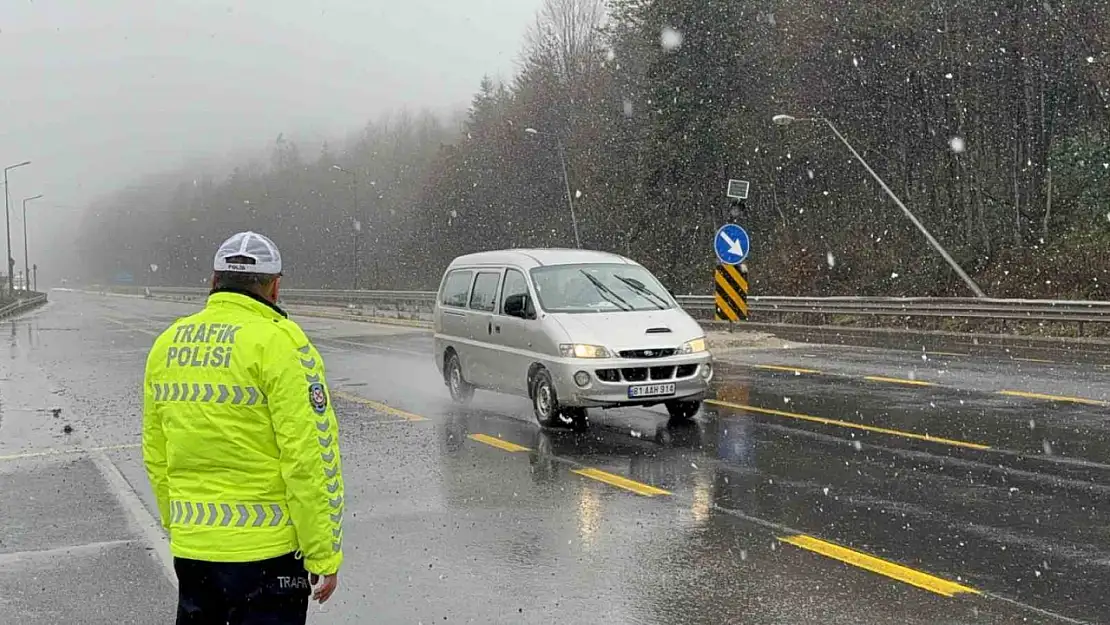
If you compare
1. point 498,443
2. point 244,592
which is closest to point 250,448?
point 244,592

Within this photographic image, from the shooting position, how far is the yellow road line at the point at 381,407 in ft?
39.5

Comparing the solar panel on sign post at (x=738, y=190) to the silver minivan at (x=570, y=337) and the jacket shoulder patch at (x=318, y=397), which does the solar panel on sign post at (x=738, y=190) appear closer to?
the silver minivan at (x=570, y=337)

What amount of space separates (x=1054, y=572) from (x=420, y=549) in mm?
3532

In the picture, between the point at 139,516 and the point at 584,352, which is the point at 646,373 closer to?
the point at 584,352

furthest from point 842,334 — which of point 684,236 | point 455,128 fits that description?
point 455,128

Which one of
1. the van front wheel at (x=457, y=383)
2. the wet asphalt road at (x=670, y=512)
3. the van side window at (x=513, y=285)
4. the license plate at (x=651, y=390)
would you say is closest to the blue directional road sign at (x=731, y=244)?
the wet asphalt road at (x=670, y=512)

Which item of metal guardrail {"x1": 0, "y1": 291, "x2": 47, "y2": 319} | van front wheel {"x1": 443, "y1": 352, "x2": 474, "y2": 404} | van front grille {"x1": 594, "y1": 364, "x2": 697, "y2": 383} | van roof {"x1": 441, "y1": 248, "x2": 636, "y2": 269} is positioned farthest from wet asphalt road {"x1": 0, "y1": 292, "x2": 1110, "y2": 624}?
metal guardrail {"x1": 0, "y1": 291, "x2": 47, "y2": 319}

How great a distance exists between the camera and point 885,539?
20.3 ft

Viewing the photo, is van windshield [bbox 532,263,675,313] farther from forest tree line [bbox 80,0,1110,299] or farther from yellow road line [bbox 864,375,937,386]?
forest tree line [bbox 80,0,1110,299]

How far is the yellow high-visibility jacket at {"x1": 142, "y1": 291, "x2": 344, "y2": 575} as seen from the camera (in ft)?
10.6

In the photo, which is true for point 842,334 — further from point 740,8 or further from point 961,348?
point 740,8

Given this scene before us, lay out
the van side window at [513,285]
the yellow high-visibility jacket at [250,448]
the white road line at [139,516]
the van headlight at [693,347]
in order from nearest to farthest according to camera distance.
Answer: the yellow high-visibility jacket at [250,448] → the white road line at [139,516] → the van headlight at [693,347] → the van side window at [513,285]

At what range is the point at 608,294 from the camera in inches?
450

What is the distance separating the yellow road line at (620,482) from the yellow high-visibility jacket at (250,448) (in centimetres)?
461
